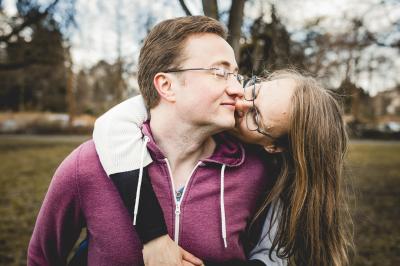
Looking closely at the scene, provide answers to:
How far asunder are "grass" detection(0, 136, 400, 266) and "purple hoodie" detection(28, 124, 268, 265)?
106 centimetres

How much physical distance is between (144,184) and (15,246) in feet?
14.6

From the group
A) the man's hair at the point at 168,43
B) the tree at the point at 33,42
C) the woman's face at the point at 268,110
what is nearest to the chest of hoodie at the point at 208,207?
the woman's face at the point at 268,110

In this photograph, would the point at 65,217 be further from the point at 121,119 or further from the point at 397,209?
the point at 397,209

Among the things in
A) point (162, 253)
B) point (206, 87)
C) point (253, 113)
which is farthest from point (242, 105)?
point (162, 253)

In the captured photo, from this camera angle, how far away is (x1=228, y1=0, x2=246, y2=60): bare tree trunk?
2.51 metres

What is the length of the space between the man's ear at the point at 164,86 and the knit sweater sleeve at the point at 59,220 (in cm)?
60

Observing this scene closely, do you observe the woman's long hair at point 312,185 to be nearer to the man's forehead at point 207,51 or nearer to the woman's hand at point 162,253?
the man's forehead at point 207,51

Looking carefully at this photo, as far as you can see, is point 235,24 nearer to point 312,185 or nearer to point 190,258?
point 312,185

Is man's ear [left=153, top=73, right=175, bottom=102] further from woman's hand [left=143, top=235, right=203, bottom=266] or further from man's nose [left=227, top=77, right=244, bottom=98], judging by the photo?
woman's hand [left=143, top=235, right=203, bottom=266]

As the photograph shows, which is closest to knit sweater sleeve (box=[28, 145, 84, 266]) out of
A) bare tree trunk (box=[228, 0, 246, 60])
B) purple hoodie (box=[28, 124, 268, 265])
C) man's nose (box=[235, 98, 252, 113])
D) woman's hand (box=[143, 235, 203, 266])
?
purple hoodie (box=[28, 124, 268, 265])

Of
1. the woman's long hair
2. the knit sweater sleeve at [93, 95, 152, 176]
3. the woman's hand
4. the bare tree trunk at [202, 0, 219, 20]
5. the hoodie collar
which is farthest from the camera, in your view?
the bare tree trunk at [202, 0, 219, 20]

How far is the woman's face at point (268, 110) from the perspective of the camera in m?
2.17

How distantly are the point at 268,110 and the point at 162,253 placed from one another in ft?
3.43

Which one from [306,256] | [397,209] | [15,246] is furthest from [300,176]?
[397,209]
